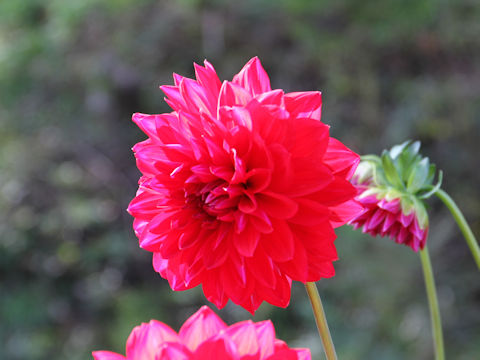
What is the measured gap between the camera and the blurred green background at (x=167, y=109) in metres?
1.78

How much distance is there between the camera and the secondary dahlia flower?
39cm

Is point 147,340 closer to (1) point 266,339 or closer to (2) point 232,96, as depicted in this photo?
(1) point 266,339

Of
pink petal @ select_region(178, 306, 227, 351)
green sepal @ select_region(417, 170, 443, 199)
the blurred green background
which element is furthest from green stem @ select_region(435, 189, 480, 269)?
the blurred green background

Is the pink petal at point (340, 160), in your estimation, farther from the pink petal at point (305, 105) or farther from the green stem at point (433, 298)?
the green stem at point (433, 298)

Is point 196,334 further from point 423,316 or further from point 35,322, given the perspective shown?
point 35,322

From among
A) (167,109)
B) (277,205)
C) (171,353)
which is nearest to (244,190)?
(277,205)

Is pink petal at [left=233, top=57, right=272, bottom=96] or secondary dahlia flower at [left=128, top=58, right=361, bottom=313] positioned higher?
pink petal at [left=233, top=57, right=272, bottom=96]

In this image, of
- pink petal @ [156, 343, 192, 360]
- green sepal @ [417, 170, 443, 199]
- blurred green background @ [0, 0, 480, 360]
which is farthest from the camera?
blurred green background @ [0, 0, 480, 360]

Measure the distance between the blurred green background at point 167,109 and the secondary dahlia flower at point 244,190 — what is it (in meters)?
1.34

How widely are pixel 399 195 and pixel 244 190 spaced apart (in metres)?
0.15

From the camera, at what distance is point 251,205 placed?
42cm

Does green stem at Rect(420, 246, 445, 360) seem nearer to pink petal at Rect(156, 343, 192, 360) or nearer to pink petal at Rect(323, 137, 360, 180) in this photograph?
pink petal at Rect(323, 137, 360, 180)

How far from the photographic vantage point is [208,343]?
1.14 feet

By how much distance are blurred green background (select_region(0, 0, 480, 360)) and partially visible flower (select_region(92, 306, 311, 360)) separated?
1369mm
